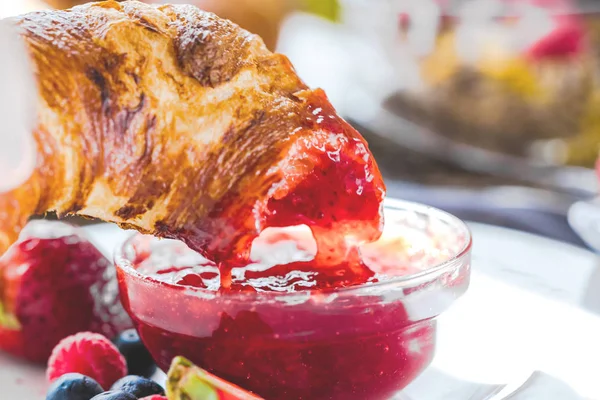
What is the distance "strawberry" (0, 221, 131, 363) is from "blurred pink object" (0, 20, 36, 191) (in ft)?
2.59

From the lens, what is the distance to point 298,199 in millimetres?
1365

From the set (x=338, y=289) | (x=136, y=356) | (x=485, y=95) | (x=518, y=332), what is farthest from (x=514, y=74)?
(x=338, y=289)

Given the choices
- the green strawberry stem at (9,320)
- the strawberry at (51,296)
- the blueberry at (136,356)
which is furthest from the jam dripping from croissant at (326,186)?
the green strawberry stem at (9,320)

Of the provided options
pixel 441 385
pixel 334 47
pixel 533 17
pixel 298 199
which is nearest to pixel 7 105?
pixel 298 199

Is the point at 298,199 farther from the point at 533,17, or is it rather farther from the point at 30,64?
the point at 533,17

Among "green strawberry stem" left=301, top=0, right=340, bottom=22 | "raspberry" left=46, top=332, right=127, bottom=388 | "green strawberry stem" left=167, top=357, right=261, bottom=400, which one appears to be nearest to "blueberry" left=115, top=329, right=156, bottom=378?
"raspberry" left=46, top=332, right=127, bottom=388

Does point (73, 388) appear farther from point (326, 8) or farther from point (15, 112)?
point (326, 8)

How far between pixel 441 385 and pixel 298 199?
0.71 m

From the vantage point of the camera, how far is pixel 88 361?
167 cm

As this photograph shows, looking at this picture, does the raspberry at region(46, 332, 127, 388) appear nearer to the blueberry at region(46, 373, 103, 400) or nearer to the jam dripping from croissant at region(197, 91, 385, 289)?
the blueberry at region(46, 373, 103, 400)

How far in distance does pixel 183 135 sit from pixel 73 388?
2.01 feet

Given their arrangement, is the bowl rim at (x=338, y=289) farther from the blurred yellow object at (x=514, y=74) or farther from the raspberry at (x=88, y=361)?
the blurred yellow object at (x=514, y=74)

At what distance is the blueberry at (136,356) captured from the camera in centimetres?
179

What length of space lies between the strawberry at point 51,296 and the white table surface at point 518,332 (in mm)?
87
